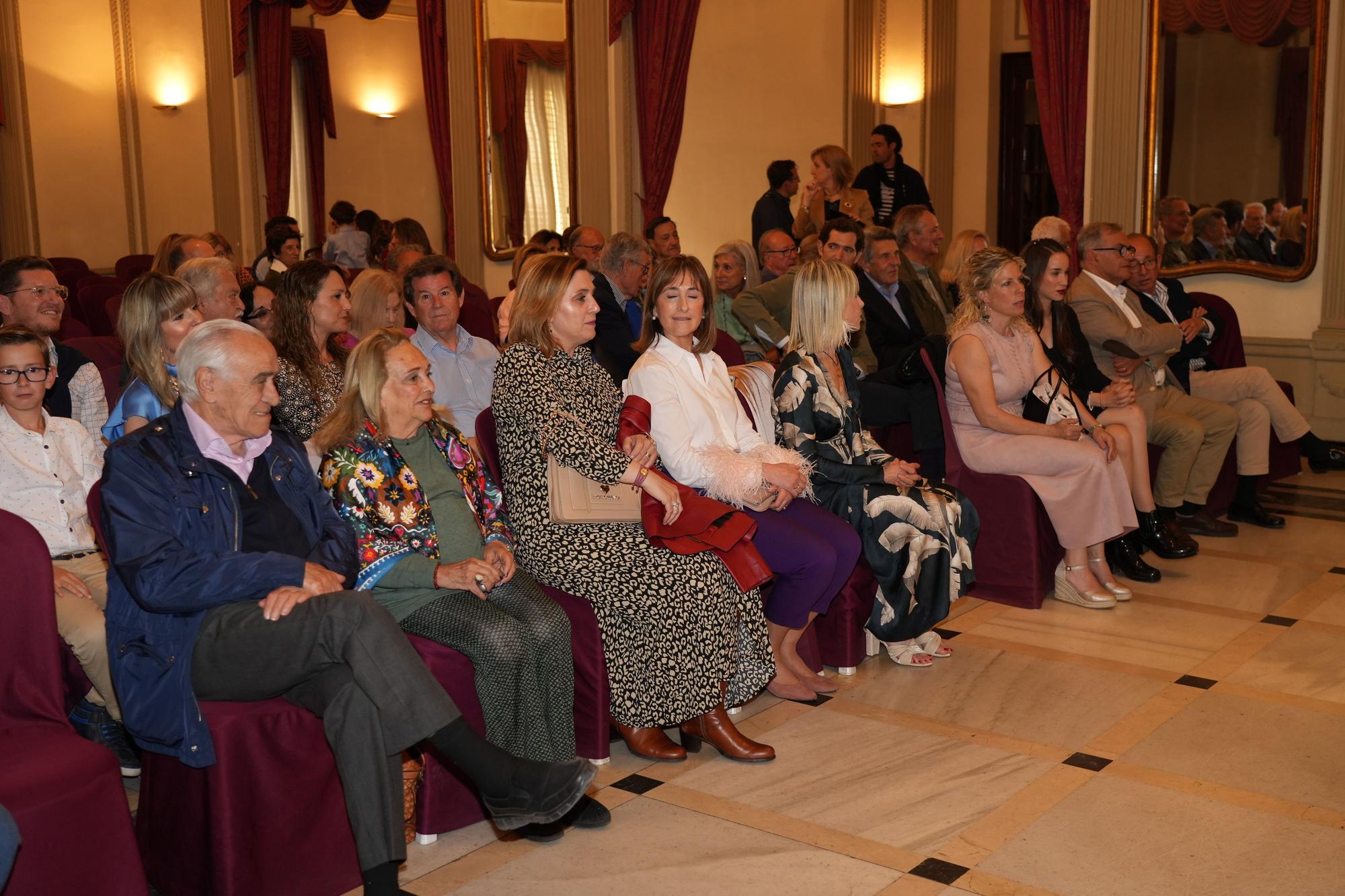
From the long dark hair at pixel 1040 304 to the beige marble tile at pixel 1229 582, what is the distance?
951 millimetres

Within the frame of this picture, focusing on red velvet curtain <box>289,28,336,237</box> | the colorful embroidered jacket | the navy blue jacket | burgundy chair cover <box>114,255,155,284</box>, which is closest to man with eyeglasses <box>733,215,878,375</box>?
the colorful embroidered jacket

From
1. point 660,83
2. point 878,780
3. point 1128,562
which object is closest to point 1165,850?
point 878,780

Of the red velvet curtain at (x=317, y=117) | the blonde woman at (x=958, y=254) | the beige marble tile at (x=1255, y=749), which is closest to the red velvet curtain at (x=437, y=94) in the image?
the red velvet curtain at (x=317, y=117)

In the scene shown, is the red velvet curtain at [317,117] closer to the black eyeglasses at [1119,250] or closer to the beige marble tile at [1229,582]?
the black eyeglasses at [1119,250]

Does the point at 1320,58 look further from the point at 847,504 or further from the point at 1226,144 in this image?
the point at 847,504

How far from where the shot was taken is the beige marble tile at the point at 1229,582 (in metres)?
4.80

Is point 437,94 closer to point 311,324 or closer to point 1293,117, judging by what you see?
point 1293,117

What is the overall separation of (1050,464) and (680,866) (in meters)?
2.50

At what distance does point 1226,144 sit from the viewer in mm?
7516

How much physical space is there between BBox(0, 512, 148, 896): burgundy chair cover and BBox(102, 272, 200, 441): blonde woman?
1062 millimetres

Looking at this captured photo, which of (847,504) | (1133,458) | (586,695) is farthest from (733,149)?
(586,695)

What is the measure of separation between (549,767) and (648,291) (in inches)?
62.8

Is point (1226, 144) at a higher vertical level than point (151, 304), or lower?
higher

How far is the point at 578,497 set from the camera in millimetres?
3449
